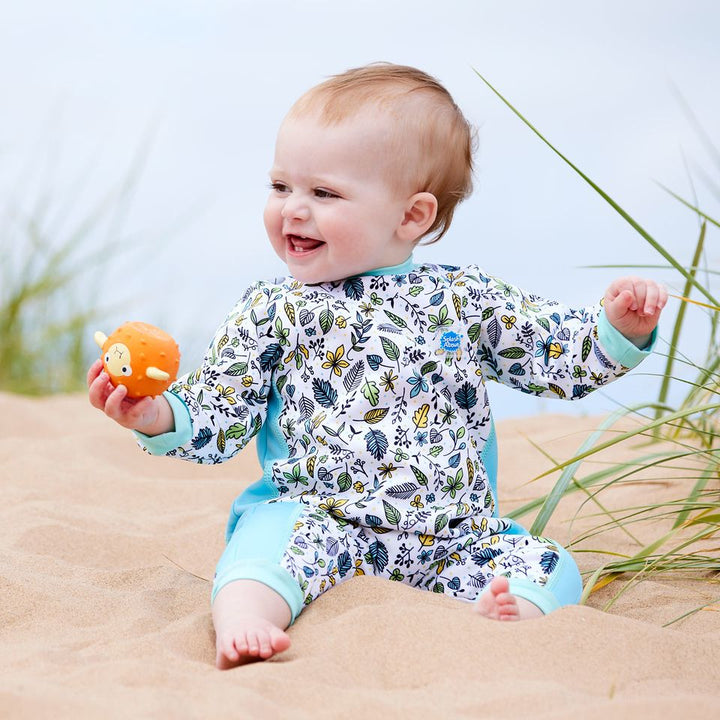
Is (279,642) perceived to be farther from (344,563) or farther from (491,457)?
(491,457)

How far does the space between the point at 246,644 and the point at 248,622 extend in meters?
0.06

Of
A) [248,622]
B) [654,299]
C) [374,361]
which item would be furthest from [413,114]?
[248,622]

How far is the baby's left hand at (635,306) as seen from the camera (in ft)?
6.23

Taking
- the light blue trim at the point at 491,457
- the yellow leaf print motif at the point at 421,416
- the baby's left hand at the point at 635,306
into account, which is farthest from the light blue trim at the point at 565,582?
the baby's left hand at the point at 635,306

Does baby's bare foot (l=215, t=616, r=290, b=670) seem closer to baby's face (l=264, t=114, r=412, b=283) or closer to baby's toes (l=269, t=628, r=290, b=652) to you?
baby's toes (l=269, t=628, r=290, b=652)

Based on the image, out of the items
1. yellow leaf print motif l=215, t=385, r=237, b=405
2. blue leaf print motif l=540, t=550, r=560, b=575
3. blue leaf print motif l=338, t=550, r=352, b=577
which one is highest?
yellow leaf print motif l=215, t=385, r=237, b=405

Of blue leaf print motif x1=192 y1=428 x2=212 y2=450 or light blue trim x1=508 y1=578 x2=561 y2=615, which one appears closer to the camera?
light blue trim x1=508 y1=578 x2=561 y2=615

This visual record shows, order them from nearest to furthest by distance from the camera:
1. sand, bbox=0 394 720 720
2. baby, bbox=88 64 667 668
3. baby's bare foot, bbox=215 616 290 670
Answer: sand, bbox=0 394 720 720 → baby's bare foot, bbox=215 616 290 670 → baby, bbox=88 64 667 668

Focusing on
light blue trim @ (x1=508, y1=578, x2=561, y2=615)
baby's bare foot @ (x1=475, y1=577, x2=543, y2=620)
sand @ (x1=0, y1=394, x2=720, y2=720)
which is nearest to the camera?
sand @ (x1=0, y1=394, x2=720, y2=720)

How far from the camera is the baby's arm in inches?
→ 66.4

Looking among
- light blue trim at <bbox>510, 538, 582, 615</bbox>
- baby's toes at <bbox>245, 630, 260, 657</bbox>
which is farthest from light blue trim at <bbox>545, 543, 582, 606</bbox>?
baby's toes at <bbox>245, 630, 260, 657</bbox>

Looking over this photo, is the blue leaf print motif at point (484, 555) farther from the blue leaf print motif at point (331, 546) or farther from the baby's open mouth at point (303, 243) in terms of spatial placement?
the baby's open mouth at point (303, 243)

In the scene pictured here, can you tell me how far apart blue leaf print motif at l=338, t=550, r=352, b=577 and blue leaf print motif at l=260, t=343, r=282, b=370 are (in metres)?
0.37

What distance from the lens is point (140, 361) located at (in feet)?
5.49
